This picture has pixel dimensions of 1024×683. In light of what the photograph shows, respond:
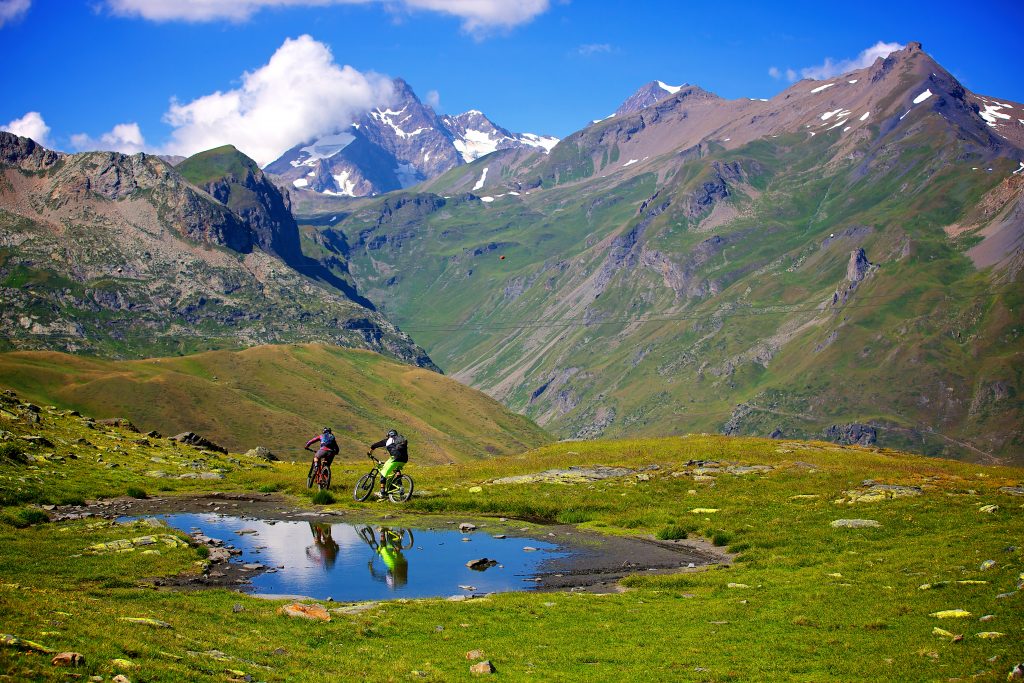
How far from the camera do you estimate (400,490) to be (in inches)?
1954

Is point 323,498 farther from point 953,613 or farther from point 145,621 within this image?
point 953,613

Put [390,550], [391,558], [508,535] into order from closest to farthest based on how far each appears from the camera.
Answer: [391,558], [390,550], [508,535]

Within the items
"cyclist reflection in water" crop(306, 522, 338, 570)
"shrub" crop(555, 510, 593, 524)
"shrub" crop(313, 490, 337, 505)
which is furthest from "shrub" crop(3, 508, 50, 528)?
"shrub" crop(555, 510, 593, 524)

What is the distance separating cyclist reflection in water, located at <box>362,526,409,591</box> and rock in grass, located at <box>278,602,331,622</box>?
6.22 m

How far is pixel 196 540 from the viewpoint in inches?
1350

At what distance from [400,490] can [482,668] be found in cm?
2986

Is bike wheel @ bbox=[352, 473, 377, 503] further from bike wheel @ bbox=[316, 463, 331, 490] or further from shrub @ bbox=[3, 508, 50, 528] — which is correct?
shrub @ bbox=[3, 508, 50, 528]

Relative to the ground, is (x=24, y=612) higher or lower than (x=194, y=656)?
higher

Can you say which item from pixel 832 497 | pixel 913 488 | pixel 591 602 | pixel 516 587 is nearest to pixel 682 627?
pixel 591 602

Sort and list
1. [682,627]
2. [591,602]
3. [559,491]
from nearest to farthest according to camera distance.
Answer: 1. [682,627]
2. [591,602]
3. [559,491]

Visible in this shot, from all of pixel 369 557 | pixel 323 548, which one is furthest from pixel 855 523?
pixel 323 548

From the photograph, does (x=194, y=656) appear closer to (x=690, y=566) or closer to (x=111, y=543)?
(x=111, y=543)

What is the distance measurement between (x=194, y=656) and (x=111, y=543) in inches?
558

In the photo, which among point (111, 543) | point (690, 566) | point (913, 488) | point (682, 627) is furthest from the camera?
point (913, 488)
